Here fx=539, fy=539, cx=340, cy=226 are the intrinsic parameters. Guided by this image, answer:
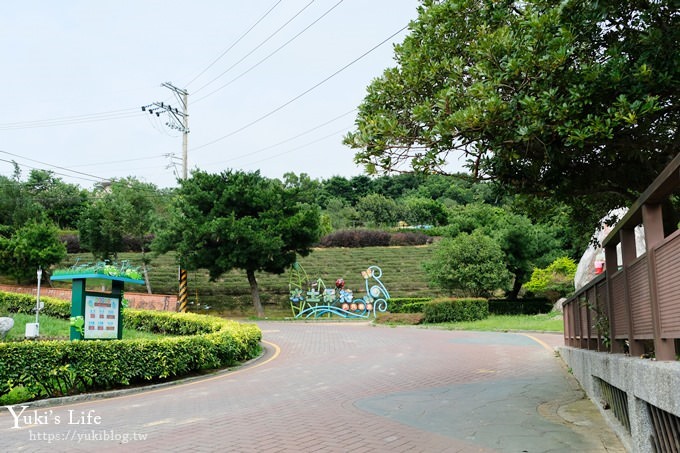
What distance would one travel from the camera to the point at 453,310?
26.5 metres

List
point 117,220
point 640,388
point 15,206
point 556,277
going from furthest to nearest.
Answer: point 15,206 < point 117,220 < point 556,277 < point 640,388

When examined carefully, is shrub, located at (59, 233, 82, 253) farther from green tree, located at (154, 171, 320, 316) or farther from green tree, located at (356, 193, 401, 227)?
green tree, located at (356, 193, 401, 227)

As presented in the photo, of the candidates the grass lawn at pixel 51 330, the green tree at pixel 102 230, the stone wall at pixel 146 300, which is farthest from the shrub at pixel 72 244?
the grass lawn at pixel 51 330

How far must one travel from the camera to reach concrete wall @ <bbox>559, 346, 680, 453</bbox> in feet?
11.8

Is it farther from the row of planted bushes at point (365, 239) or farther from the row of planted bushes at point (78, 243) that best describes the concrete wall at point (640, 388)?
the row of planted bushes at point (365, 239)

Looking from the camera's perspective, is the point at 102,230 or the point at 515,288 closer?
the point at 102,230

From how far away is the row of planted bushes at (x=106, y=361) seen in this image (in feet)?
28.5

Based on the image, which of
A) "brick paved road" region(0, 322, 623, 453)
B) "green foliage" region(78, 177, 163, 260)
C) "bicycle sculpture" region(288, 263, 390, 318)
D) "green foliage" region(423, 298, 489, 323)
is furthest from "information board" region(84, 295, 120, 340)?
"green foliage" region(78, 177, 163, 260)

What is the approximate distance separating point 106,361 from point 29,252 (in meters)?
25.0

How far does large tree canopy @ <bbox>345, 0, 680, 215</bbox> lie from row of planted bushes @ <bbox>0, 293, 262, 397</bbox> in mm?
6132

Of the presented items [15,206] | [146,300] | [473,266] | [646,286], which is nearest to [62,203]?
[15,206]

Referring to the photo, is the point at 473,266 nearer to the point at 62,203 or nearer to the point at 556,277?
the point at 556,277

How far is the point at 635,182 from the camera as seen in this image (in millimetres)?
7258

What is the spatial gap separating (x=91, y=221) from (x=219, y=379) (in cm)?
2681
